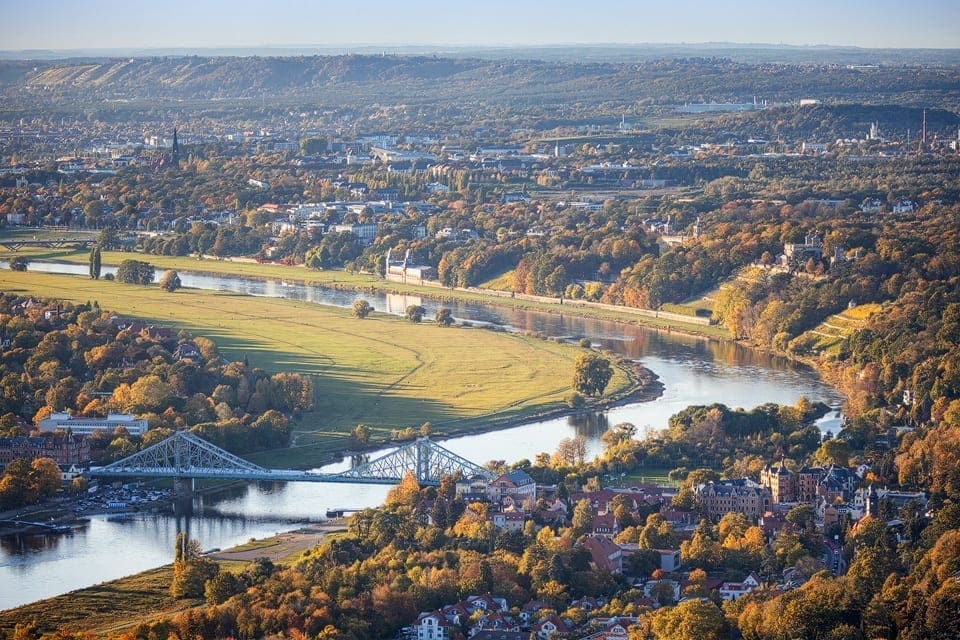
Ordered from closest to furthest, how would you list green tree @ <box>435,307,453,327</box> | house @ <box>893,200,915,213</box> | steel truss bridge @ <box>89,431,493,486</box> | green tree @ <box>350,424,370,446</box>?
steel truss bridge @ <box>89,431,493,486</box> < green tree @ <box>350,424,370,446</box> < green tree @ <box>435,307,453,327</box> < house @ <box>893,200,915,213</box>

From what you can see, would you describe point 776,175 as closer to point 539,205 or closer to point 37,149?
point 539,205

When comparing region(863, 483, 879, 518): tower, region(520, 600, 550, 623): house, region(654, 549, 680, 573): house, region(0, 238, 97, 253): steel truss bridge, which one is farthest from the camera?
region(0, 238, 97, 253): steel truss bridge

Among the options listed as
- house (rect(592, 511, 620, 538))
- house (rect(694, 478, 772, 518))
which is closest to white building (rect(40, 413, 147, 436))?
house (rect(592, 511, 620, 538))

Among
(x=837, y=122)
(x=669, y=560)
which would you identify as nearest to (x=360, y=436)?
(x=669, y=560)

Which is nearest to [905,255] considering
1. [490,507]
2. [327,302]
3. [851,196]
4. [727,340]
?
[727,340]

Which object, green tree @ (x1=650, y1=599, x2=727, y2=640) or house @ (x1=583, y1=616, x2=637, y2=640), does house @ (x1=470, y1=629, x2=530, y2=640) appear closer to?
house @ (x1=583, y1=616, x2=637, y2=640)

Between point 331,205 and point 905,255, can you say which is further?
point 331,205

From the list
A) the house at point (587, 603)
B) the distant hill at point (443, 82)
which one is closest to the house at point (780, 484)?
the house at point (587, 603)
